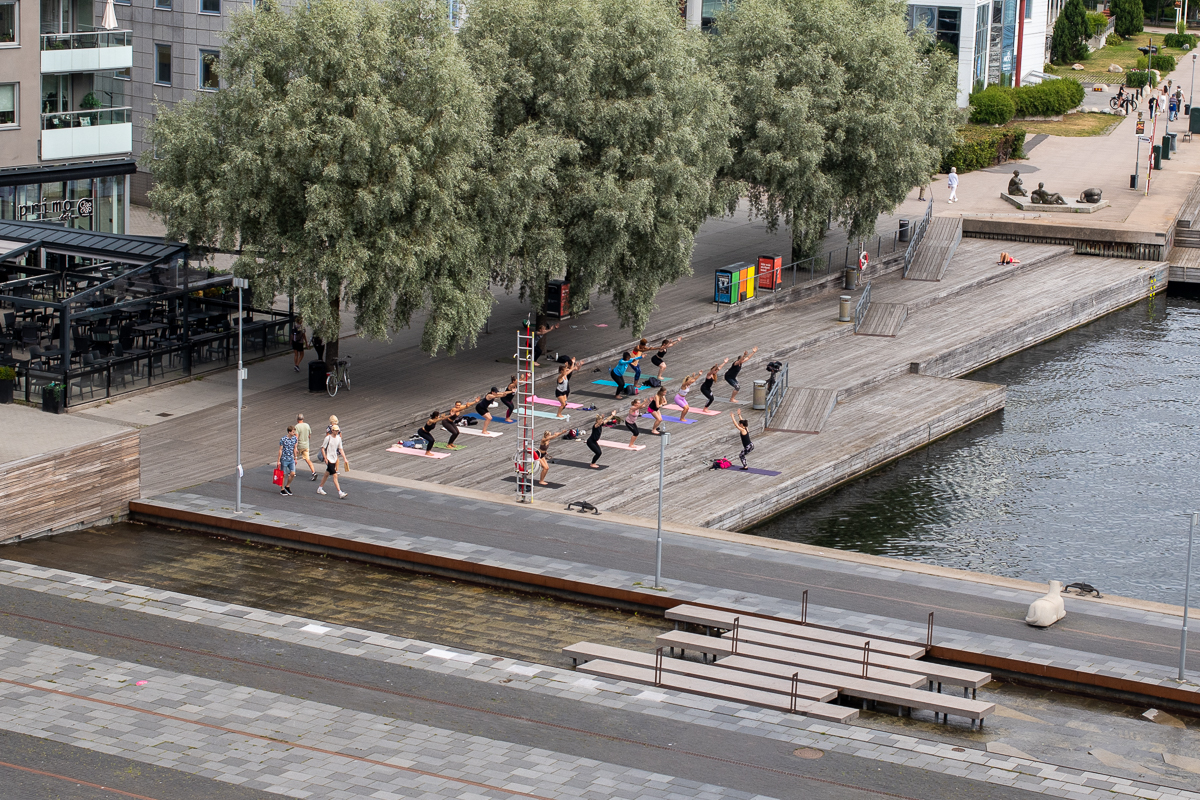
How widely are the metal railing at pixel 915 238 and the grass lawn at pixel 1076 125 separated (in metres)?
25.0

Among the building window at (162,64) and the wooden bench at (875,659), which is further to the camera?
the building window at (162,64)

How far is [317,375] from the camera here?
4309 centimetres

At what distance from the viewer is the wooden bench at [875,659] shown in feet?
83.5

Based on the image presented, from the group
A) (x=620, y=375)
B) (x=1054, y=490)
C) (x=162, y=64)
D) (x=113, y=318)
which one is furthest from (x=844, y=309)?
(x=162, y=64)

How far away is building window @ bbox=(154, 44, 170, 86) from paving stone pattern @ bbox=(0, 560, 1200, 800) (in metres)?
41.3

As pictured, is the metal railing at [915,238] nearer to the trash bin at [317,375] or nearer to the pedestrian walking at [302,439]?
the trash bin at [317,375]

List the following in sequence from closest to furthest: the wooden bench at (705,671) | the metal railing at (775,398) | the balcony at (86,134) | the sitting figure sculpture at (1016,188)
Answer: the wooden bench at (705,671), the metal railing at (775,398), the balcony at (86,134), the sitting figure sculpture at (1016,188)

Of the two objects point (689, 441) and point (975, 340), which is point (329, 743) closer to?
point (689, 441)

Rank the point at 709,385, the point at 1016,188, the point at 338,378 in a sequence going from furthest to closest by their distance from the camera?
1. the point at 1016,188
2. the point at 709,385
3. the point at 338,378

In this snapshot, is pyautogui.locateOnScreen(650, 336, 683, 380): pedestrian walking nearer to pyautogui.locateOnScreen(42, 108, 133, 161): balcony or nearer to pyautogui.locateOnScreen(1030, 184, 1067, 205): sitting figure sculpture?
pyautogui.locateOnScreen(42, 108, 133, 161): balcony

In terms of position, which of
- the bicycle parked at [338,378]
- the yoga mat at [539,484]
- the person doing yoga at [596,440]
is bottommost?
the yoga mat at [539,484]

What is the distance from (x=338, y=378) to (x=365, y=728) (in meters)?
20.9

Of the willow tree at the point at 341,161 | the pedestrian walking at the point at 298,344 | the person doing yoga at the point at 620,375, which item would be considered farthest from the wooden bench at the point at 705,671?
the pedestrian walking at the point at 298,344

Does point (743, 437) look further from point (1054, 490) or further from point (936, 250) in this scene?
point (936, 250)
